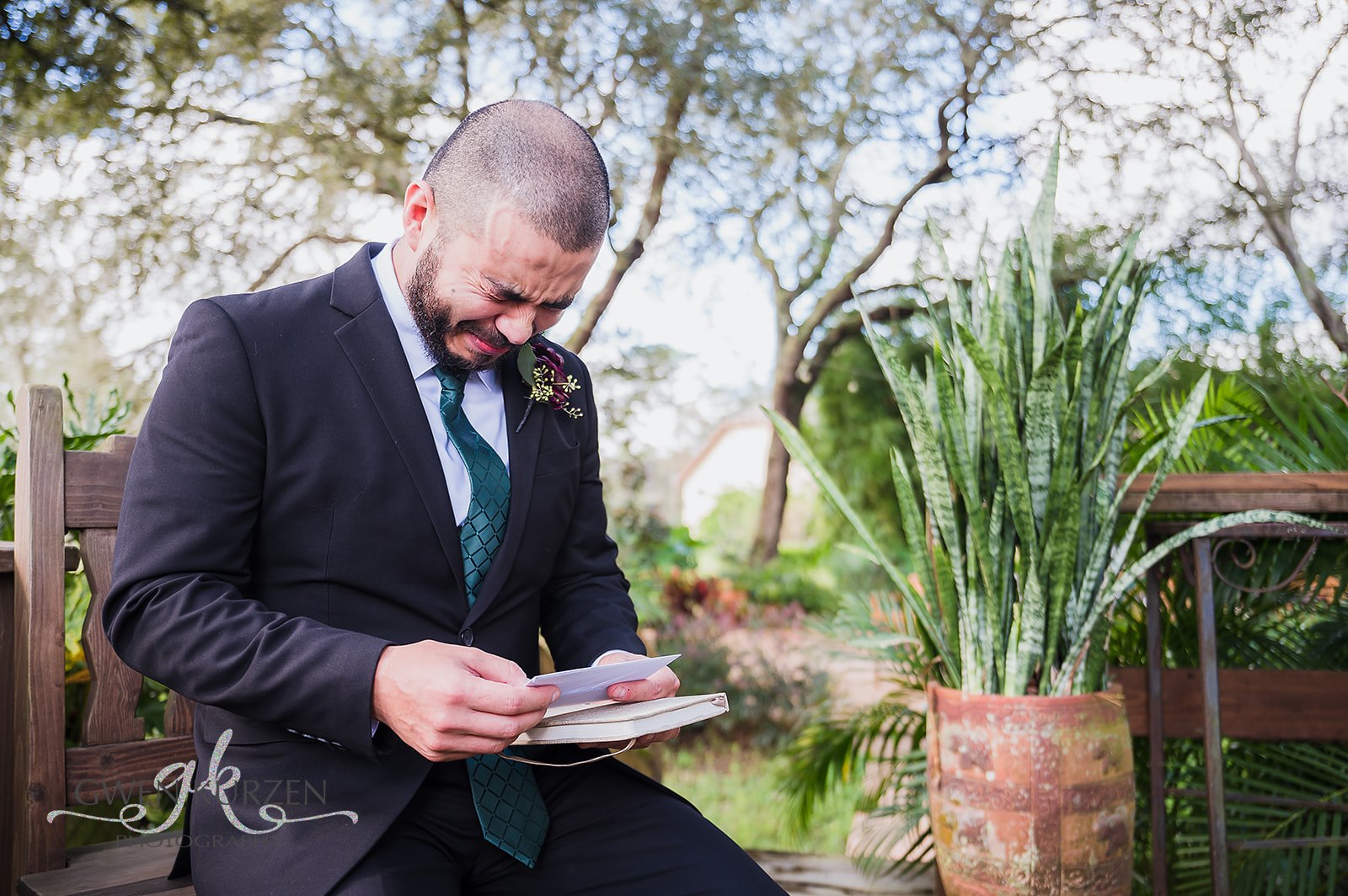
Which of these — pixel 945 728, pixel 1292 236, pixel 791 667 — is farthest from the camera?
pixel 791 667

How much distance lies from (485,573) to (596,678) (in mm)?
303

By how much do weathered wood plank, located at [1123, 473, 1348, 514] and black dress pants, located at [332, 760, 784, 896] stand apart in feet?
4.52

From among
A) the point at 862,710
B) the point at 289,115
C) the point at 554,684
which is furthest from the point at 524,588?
the point at 289,115

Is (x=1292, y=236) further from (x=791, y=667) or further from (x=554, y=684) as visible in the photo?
(x=554, y=684)

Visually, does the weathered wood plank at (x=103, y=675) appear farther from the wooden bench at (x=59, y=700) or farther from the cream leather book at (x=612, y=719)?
the cream leather book at (x=612, y=719)

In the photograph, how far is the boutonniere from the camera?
161 cm

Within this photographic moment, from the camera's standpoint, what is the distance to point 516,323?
1.43 m

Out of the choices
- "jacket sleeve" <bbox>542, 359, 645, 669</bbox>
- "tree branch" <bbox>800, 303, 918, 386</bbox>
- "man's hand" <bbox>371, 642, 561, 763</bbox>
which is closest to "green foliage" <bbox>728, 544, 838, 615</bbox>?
"tree branch" <bbox>800, 303, 918, 386</bbox>

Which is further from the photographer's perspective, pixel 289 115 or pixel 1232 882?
pixel 289 115

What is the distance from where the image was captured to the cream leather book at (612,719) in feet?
3.80

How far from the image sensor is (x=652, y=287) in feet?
22.8

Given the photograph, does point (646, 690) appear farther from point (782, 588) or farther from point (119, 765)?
point (782, 588)

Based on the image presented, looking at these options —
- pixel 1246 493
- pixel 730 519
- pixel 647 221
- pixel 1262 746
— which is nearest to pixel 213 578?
pixel 1246 493

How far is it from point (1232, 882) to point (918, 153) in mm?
5842
